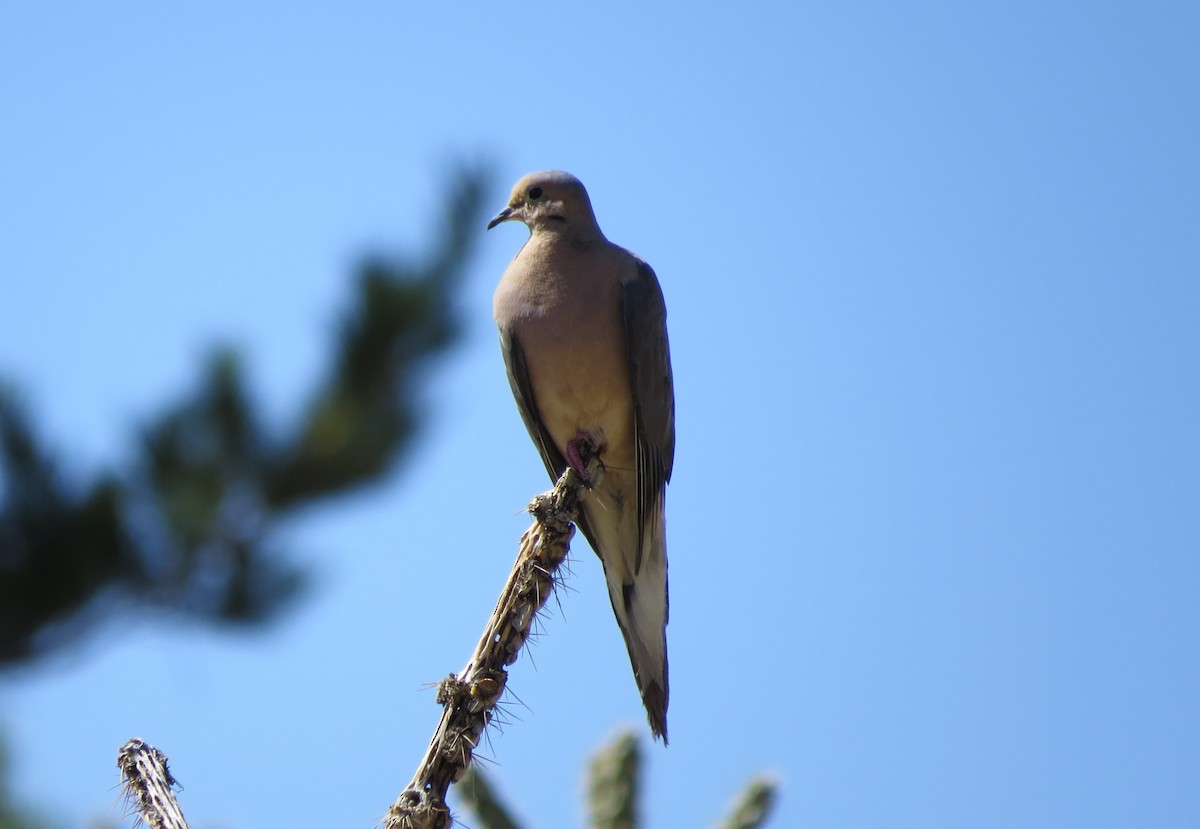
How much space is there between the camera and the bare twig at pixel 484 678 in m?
2.83

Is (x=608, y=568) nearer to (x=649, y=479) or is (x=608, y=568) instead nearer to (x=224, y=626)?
(x=649, y=479)

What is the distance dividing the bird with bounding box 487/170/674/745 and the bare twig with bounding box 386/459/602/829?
1609 millimetres

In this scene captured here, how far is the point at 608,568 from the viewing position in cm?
562

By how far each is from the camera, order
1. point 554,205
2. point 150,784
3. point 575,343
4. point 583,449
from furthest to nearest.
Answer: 1. point 554,205
2. point 583,449
3. point 575,343
4. point 150,784

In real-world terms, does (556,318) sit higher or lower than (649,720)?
higher

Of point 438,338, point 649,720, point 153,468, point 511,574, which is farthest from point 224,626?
point 511,574

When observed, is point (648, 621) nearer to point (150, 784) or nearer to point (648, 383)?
point (648, 383)

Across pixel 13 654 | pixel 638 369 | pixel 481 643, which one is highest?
pixel 638 369

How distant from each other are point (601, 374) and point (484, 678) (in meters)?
2.45

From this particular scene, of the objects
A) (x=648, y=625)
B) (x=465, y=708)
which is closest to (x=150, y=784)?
(x=465, y=708)

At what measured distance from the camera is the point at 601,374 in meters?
5.42

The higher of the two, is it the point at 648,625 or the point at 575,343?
the point at 575,343

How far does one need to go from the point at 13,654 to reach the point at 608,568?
243 centimetres

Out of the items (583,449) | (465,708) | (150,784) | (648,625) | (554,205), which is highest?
(554,205)
